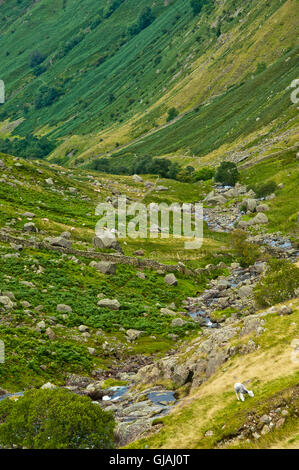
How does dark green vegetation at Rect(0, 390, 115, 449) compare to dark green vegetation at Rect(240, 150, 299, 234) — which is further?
dark green vegetation at Rect(240, 150, 299, 234)

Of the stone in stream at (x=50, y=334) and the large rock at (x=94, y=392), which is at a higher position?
the stone in stream at (x=50, y=334)

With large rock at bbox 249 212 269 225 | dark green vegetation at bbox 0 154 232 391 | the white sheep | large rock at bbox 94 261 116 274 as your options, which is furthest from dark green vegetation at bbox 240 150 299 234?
the white sheep

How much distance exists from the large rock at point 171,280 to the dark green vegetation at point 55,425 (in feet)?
141

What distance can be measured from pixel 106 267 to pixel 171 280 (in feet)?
28.8

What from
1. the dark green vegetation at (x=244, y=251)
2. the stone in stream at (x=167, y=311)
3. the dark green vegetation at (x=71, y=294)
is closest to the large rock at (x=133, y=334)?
the dark green vegetation at (x=71, y=294)

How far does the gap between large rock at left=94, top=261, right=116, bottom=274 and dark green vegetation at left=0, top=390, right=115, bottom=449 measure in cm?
4162

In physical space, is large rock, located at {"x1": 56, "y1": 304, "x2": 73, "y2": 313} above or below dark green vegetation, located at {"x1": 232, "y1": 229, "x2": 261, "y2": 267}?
below

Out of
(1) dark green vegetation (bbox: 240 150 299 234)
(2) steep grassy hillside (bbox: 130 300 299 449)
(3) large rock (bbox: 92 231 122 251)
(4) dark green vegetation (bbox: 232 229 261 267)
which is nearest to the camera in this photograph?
(2) steep grassy hillside (bbox: 130 300 299 449)

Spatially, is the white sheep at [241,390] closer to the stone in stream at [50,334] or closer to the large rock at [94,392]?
the large rock at [94,392]

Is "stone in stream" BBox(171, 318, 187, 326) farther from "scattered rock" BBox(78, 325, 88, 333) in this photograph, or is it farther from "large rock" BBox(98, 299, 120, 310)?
"scattered rock" BBox(78, 325, 88, 333)

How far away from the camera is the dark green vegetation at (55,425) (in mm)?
23125

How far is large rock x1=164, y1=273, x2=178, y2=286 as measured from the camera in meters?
67.7

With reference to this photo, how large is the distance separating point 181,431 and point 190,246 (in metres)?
61.5

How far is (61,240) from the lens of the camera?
2825 inches
